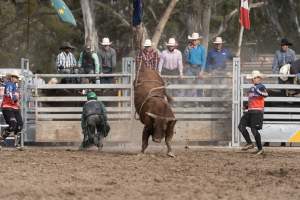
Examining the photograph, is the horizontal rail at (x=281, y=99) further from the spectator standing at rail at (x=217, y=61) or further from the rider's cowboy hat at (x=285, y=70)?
the spectator standing at rail at (x=217, y=61)

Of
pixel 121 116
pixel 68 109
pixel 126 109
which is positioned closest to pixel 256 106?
pixel 126 109

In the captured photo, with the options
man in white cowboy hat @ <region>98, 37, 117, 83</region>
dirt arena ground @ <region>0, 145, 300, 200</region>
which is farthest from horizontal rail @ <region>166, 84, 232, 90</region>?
dirt arena ground @ <region>0, 145, 300, 200</region>

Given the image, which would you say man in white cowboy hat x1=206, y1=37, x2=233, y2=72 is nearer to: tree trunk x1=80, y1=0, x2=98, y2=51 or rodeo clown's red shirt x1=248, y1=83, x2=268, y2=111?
rodeo clown's red shirt x1=248, y1=83, x2=268, y2=111

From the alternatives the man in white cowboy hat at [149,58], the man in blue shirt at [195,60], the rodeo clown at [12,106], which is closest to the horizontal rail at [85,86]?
the man in white cowboy hat at [149,58]

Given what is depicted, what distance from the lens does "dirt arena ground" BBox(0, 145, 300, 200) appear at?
10523 millimetres

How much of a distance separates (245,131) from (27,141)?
4.62 meters

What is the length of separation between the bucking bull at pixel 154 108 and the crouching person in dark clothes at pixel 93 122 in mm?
1289

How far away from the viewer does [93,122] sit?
666 inches

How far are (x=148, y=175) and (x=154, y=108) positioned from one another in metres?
3.26

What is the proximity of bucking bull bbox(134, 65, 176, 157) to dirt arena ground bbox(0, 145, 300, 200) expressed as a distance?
→ 41 cm

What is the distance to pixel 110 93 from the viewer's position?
18.5m

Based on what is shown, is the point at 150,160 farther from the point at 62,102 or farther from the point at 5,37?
the point at 5,37

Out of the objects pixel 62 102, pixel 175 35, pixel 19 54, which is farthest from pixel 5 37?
pixel 62 102

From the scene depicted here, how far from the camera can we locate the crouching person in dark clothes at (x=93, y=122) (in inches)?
667
